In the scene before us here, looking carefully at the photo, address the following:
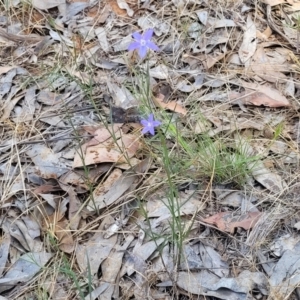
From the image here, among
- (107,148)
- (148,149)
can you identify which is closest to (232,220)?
(148,149)

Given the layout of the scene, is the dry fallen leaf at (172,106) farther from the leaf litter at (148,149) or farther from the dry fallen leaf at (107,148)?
the dry fallen leaf at (107,148)

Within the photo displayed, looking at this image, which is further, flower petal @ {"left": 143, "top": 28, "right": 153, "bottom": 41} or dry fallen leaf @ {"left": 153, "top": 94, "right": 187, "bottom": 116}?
dry fallen leaf @ {"left": 153, "top": 94, "right": 187, "bottom": 116}

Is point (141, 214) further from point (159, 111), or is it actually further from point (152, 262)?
point (159, 111)

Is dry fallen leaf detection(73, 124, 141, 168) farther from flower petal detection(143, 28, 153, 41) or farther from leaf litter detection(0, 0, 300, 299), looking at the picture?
flower petal detection(143, 28, 153, 41)

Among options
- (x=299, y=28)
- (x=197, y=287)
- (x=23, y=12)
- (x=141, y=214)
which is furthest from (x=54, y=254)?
(x=299, y=28)

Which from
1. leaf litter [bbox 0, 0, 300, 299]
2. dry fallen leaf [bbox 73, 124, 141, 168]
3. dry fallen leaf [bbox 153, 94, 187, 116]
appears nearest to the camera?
leaf litter [bbox 0, 0, 300, 299]

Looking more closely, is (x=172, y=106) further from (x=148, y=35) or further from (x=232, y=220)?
(x=232, y=220)

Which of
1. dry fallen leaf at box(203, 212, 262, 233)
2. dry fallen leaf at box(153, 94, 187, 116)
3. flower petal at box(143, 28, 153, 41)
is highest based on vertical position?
flower petal at box(143, 28, 153, 41)

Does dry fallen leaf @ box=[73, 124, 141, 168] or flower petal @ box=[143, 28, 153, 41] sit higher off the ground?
flower petal @ box=[143, 28, 153, 41]

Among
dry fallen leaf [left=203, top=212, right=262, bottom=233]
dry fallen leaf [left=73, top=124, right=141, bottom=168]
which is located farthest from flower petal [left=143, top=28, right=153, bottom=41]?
dry fallen leaf [left=203, top=212, right=262, bottom=233]
